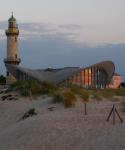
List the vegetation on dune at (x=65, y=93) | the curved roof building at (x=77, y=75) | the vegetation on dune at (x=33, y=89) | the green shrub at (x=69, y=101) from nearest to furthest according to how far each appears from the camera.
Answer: the green shrub at (x=69, y=101) < the vegetation on dune at (x=65, y=93) < the vegetation on dune at (x=33, y=89) < the curved roof building at (x=77, y=75)

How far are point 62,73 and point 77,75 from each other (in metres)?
3.07

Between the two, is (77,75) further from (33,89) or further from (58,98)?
(58,98)

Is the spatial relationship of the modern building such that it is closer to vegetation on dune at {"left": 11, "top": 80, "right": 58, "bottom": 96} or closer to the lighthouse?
the lighthouse

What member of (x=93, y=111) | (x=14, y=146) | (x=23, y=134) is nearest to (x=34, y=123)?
(x=23, y=134)

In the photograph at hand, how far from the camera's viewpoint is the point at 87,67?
227 feet

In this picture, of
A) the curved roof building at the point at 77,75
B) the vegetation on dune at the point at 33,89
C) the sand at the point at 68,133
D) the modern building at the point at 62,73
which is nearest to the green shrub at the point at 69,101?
the sand at the point at 68,133

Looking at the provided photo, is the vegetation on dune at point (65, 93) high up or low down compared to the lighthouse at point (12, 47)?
down

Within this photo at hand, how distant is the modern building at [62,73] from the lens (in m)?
68.8

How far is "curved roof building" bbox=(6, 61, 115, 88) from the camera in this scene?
68.7 m

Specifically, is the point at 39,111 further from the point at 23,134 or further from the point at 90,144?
the point at 90,144

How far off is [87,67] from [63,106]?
47.0 m

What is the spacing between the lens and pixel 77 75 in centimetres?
6888

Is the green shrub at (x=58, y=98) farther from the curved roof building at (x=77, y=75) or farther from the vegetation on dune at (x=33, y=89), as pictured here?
the curved roof building at (x=77, y=75)

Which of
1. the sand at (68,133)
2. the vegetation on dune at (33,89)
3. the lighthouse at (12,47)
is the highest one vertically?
the lighthouse at (12,47)
